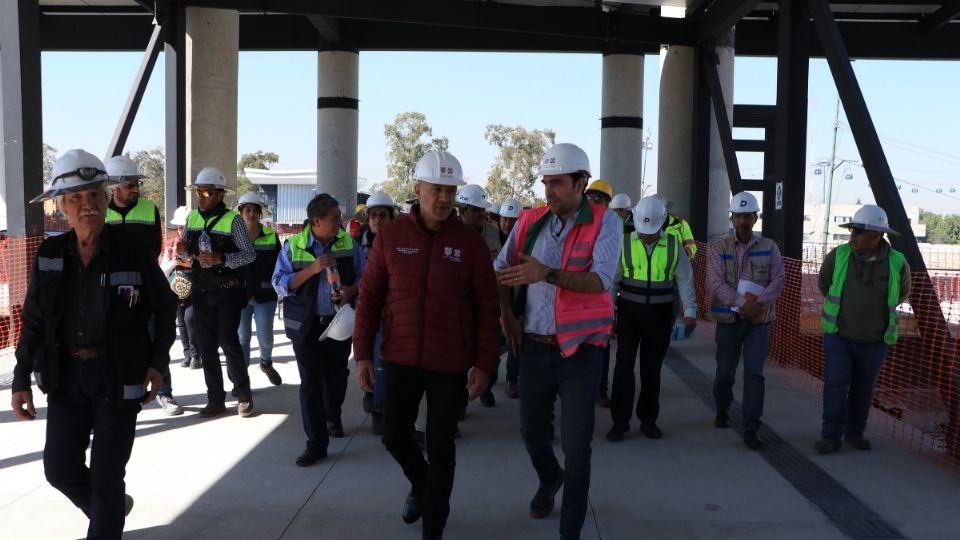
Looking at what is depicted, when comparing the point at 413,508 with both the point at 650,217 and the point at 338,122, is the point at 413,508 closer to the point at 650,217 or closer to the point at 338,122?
the point at 650,217

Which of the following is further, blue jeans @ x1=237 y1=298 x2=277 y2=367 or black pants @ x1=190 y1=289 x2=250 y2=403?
blue jeans @ x1=237 y1=298 x2=277 y2=367

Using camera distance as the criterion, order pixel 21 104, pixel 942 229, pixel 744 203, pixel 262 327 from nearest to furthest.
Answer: pixel 744 203 → pixel 21 104 → pixel 262 327 → pixel 942 229

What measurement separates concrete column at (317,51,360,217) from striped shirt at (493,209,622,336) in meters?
15.0

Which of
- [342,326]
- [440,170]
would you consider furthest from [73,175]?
[342,326]

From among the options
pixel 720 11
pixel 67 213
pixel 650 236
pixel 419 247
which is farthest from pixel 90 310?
pixel 720 11

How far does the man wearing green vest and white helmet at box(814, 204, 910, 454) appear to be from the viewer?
5852mm

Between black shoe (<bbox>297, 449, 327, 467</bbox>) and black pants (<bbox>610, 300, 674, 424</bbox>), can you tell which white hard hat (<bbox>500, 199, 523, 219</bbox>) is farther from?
black shoe (<bbox>297, 449, 327, 467</bbox>)

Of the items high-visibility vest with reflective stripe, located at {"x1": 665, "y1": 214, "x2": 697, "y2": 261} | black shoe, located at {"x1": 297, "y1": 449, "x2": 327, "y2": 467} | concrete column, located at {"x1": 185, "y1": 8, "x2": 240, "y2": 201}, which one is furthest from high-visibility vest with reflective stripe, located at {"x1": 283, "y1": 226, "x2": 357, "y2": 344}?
concrete column, located at {"x1": 185, "y1": 8, "x2": 240, "y2": 201}

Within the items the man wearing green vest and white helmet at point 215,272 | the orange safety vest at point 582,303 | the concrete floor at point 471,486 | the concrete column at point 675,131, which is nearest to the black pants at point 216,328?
the man wearing green vest and white helmet at point 215,272

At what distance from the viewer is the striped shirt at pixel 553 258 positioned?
3.98 m

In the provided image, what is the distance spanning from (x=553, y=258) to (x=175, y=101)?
9.76 meters

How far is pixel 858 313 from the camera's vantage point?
589 centimetres

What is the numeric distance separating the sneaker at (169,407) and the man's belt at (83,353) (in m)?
3.52

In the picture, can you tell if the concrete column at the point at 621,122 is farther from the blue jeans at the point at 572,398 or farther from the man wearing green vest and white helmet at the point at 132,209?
the blue jeans at the point at 572,398
